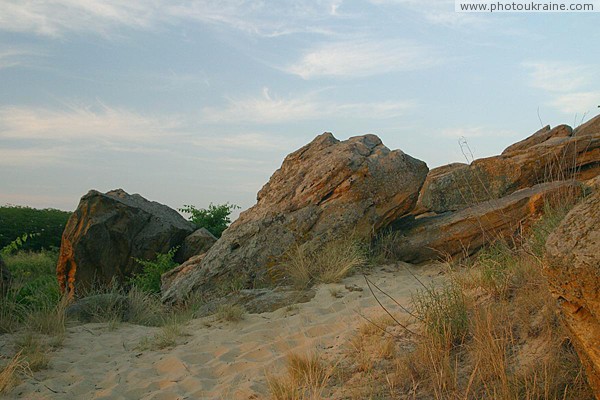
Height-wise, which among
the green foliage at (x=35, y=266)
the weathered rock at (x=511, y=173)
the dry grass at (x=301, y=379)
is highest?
the weathered rock at (x=511, y=173)

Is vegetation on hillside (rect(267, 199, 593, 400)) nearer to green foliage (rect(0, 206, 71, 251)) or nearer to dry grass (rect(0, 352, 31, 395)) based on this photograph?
dry grass (rect(0, 352, 31, 395))

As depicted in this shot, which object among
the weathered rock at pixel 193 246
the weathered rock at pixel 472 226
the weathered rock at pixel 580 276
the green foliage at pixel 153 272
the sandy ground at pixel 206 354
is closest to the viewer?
the weathered rock at pixel 580 276

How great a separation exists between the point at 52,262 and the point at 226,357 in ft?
49.4

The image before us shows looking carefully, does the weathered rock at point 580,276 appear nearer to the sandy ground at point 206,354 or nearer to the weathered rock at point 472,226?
the sandy ground at point 206,354

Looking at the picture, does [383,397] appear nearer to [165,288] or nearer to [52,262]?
[165,288]

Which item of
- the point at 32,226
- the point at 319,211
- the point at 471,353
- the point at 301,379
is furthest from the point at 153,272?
the point at 32,226

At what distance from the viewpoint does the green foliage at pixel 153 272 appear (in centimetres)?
1275

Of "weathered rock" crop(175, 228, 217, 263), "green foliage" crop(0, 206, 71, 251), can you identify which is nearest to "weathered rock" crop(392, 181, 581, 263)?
"weathered rock" crop(175, 228, 217, 263)

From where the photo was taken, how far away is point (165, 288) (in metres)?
10.9

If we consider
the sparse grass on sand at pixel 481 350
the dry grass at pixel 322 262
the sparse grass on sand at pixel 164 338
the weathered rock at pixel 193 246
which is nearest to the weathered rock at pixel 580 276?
the sparse grass on sand at pixel 481 350

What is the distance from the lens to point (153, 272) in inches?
517

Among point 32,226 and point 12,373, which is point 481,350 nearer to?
point 12,373

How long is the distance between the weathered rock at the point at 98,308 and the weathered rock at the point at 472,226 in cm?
429

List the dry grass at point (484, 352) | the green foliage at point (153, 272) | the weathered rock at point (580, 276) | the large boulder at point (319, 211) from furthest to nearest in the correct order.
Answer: the green foliage at point (153, 272), the large boulder at point (319, 211), the dry grass at point (484, 352), the weathered rock at point (580, 276)
